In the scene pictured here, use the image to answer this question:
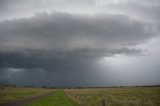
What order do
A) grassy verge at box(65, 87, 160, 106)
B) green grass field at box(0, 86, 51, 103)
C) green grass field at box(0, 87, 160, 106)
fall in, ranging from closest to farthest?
grassy verge at box(65, 87, 160, 106) < green grass field at box(0, 87, 160, 106) < green grass field at box(0, 86, 51, 103)

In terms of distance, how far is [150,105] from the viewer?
80.6 ft

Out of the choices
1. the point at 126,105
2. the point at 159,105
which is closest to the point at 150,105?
the point at 159,105

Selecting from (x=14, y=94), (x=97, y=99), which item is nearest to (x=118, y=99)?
(x=97, y=99)

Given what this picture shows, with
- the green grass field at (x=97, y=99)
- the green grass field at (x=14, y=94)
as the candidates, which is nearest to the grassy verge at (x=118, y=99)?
the green grass field at (x=97, y=99)

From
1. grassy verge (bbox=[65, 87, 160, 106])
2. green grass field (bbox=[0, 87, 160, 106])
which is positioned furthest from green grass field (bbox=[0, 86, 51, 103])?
grassy verge (bbox=[65, 87, 160, 106])

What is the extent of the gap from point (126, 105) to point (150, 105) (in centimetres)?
330

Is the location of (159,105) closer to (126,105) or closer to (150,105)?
(150,105)

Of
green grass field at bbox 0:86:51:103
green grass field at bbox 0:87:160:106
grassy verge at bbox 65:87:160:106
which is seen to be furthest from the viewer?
green grass field at bbox 0:86:51:103

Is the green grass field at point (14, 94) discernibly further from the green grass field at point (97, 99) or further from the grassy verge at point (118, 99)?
the grassy verge at point (118, 99)

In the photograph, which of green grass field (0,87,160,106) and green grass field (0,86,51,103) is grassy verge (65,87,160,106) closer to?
green grass field (0,87,160,106)

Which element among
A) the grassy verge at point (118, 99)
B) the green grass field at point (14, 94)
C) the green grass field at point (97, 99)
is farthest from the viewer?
the green grass field at point (14, 94)

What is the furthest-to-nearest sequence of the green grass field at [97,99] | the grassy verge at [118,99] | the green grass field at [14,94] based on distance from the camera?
the green grass field at [14,94] < the green grass field at [97,99] < the grassy verge at [118,99]

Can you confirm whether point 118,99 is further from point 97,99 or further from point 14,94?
point 14,94

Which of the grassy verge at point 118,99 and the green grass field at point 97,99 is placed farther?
the green grass field at point 97,99
